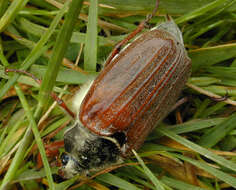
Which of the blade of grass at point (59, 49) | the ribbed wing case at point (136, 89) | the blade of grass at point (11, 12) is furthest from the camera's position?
the blade of grass at point (11, 12)

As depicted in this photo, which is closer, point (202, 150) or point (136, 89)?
point (136, 89)

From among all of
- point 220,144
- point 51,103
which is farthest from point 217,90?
point 51,103

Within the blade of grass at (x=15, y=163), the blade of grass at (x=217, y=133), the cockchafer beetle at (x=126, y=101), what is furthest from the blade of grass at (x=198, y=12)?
the blade of grass at (x=15, y=163)

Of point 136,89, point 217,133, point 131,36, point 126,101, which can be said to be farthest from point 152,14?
point 217,133

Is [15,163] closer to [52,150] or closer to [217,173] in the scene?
[52,150]

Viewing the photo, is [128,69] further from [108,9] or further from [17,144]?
[17,144]

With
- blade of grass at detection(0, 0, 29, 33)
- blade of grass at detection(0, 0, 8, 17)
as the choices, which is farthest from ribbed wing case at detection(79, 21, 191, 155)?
blade of grass at detection(0, 0, 8, 17)

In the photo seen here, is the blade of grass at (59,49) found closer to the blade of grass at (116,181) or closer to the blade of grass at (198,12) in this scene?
the blade of grass at (116,181)
